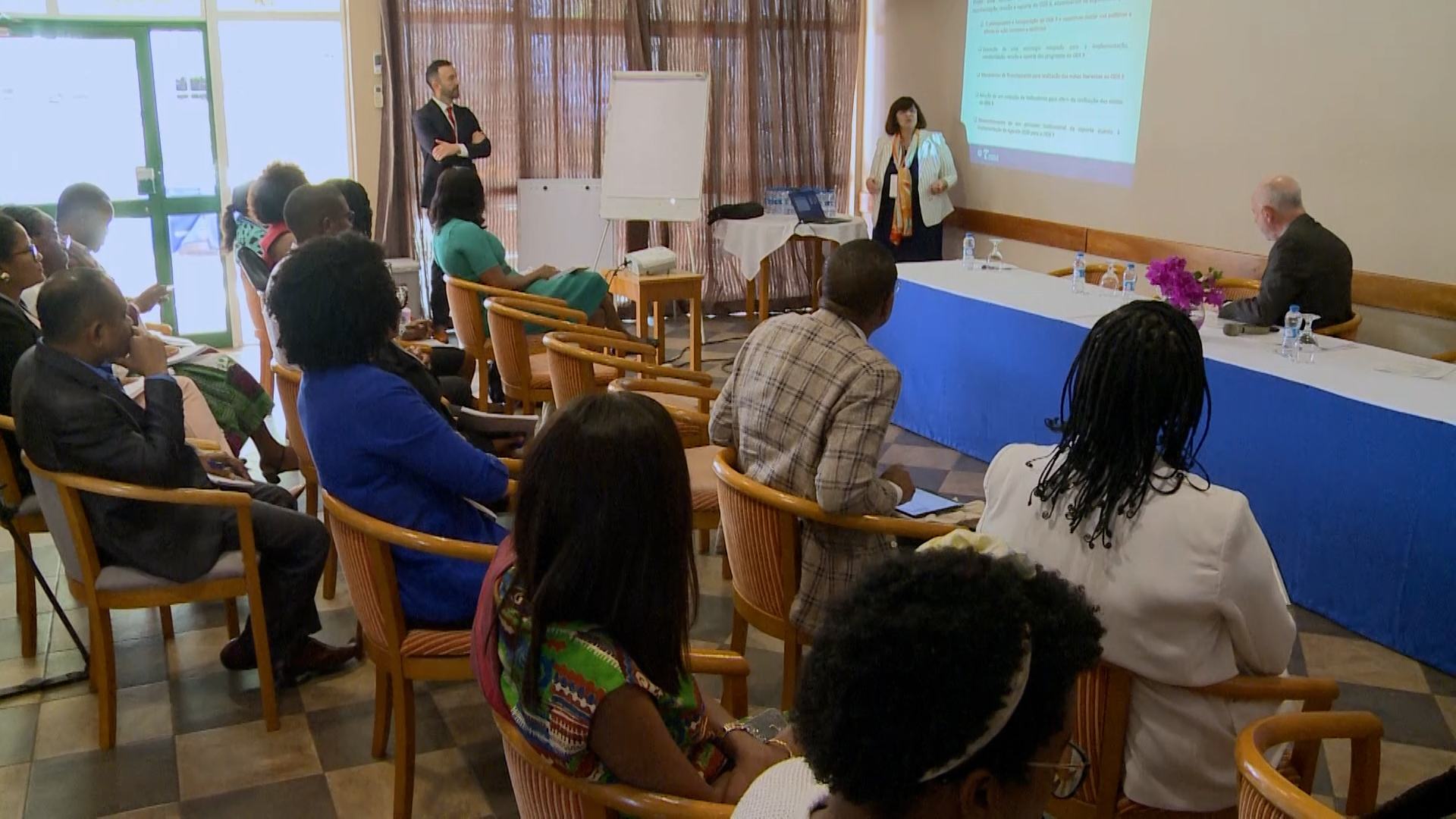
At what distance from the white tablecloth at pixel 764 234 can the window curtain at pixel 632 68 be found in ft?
2.92

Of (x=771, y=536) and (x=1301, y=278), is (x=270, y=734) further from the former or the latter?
(x=1301, y=278)

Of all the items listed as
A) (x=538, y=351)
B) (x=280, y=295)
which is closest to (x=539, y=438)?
(x=280, y=295)

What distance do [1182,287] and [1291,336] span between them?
38 centimetres

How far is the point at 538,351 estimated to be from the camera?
478 cm

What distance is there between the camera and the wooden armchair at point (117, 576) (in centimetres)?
249

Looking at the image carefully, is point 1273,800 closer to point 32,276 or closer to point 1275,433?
point 1275,433

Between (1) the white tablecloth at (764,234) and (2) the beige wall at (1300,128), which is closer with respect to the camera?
(2) the beige wall at (1300,128)

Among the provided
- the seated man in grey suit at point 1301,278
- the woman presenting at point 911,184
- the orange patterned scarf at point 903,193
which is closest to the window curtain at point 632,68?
the woman presenting at point 911,184

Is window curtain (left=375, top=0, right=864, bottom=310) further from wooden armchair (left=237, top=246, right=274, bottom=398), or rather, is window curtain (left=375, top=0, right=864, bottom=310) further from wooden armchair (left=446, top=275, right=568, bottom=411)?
wooden armchair (left=446, top=275, right=568, bottom=411)

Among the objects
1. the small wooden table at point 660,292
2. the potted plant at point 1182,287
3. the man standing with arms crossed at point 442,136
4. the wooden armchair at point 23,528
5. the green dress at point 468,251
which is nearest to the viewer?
the wooden armchair at point 23,528

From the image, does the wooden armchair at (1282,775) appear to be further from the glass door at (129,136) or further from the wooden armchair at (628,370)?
the glass door at (129,136)

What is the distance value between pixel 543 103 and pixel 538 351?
338cm

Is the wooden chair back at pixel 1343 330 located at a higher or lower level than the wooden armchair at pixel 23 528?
higher

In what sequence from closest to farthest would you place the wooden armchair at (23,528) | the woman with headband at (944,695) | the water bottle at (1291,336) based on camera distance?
the woman with headband at (944,695), the wooden armchair at (23,528), the water bottle at (1291,336)
